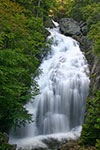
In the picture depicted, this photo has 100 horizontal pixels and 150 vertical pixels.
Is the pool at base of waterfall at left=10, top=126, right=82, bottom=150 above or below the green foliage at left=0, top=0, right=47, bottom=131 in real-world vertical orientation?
below

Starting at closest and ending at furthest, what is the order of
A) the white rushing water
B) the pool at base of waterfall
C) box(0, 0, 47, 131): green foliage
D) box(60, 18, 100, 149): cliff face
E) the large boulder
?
box(60, 18, 100, 149): cliff face
box(0, 0, 47, 131): green foliage
the pool at base of waterfall
the white rushing water
the large boulder

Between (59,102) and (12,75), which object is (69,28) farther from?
(12,75)

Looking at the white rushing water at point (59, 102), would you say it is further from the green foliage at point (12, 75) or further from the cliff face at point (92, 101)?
the green foliage at point (12, 75)

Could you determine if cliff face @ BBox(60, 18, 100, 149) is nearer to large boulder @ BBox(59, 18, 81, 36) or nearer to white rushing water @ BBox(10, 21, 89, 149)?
large boulder @ BBox(59, 18, 81, 36)

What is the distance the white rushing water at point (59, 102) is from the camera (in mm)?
8484

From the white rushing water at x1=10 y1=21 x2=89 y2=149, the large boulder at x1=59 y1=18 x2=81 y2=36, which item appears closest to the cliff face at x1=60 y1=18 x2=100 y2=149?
the large boulder at x1=59 y1=18 x2=81 y2=36

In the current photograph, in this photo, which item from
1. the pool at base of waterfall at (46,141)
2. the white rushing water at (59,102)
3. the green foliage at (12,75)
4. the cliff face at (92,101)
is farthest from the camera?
the white rushing water at (59,102)

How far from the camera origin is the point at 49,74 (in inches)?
468

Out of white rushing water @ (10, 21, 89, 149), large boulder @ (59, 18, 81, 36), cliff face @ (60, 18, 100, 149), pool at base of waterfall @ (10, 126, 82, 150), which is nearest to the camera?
cliff face @ (60, 18, 100, 149)

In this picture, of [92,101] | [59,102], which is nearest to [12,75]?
[92,101]

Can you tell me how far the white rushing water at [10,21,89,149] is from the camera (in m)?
8.48

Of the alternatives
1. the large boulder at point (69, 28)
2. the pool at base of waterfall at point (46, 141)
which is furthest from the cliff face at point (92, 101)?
the pool at base of waterfall at point (46, 141)

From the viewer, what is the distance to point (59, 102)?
9.98m

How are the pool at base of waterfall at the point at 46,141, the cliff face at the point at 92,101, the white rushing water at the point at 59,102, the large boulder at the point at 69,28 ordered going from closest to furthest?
the cliff face at the point at 92,101 → the pool at base of waterfall at the point at 46,141 → the white rushing water at the point at 59,102 → the large boulder at the point at 69,28
